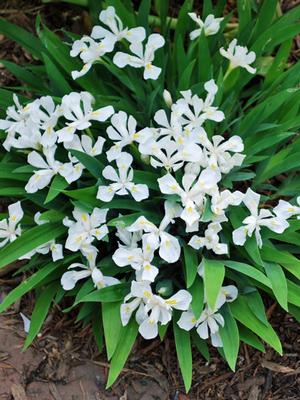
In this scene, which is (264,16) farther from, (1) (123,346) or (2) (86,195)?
(1) (123,346)

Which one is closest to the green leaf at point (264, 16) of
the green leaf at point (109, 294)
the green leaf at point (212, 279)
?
the green leaf at point (212, 279)

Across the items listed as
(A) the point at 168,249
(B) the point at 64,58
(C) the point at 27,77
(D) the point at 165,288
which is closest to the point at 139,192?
(A) the point at 168,249

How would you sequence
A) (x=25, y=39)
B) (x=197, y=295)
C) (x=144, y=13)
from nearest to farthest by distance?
(x=197, y=295), (x=144, y=13), (x=25, y=39)

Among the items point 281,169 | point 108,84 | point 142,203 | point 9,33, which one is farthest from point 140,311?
point 9,33

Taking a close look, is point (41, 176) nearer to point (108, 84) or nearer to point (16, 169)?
point (16, 169)

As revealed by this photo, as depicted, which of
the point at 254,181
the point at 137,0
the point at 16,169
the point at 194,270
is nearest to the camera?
the point at 194,270

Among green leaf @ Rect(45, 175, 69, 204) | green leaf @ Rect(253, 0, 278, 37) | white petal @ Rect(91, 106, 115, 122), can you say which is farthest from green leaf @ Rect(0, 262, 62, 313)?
green leaf @ Rect(253, 0, 278, 37)
